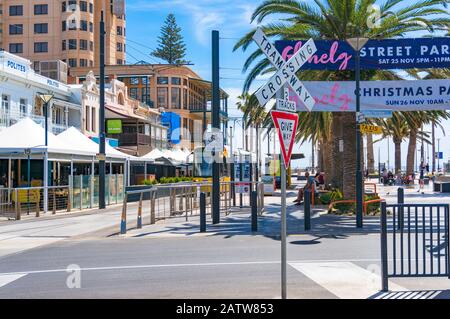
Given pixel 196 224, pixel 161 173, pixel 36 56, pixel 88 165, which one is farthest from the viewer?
pixel 36 56

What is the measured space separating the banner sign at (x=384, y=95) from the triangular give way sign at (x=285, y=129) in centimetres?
1283

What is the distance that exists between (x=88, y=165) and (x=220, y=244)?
32435 millimetres

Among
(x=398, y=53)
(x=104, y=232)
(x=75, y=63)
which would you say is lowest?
(x=104, y=232)

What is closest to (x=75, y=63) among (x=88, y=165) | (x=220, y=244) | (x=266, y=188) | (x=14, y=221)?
(x=88, y=165)

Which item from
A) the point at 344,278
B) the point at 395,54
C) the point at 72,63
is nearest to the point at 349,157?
the point at 395,54

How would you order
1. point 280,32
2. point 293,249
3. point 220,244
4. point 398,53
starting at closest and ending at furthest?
point 293,249 → point 220,244 → point 398,53 → point 280,32

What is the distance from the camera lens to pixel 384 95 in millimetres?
20484

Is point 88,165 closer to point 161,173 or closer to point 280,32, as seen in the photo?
point 161,173

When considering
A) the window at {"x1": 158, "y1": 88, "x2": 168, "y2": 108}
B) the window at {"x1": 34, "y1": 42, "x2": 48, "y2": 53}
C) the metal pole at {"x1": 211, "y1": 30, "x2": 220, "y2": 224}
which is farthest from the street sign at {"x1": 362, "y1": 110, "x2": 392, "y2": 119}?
the window at {"x1": 34, "y1": 42, "x2": 48, "y2": 53}

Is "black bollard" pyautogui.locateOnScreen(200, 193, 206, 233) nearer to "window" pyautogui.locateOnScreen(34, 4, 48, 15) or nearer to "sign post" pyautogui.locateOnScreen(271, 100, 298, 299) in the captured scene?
"sign post" pyautogui.locateOnScreen(271, 100, 298, 299)

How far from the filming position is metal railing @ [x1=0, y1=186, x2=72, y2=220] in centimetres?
2220

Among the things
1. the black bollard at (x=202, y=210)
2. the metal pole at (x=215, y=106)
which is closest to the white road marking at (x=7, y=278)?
the black bollard at (x=202, y=210)

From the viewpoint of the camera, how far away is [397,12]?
826 inches

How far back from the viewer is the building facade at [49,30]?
7462cm
